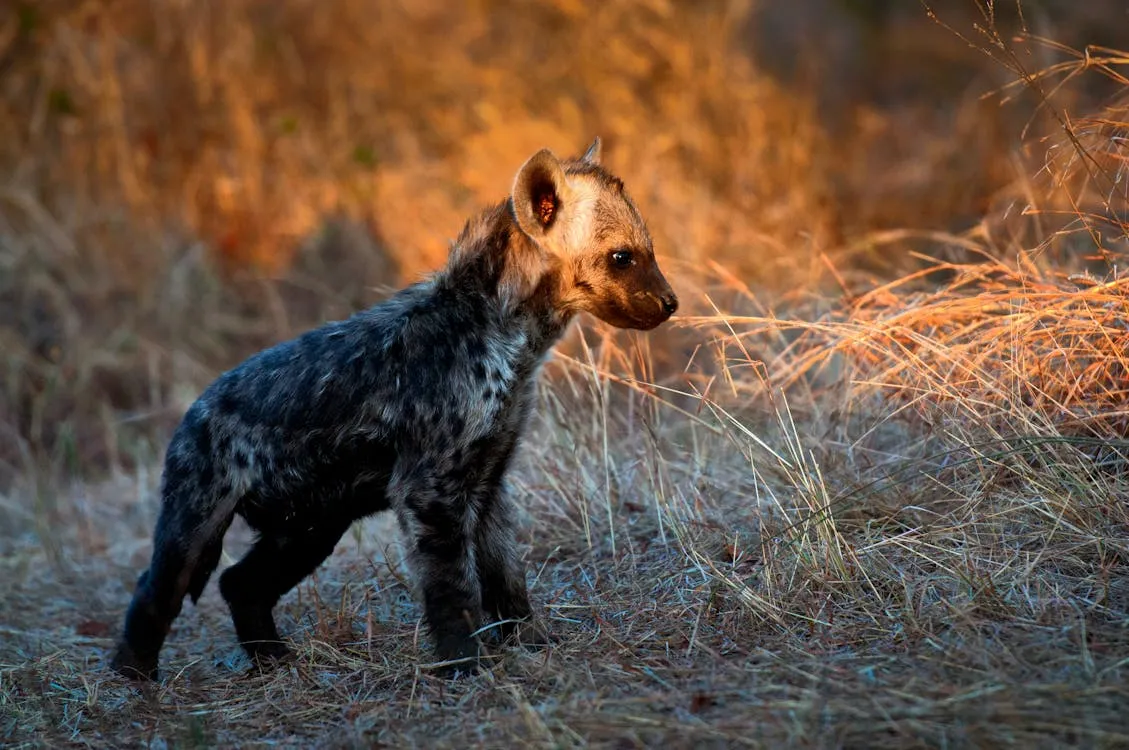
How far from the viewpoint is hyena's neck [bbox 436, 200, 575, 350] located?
15.4ft

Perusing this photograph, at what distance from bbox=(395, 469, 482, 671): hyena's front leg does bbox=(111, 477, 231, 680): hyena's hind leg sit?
854mm

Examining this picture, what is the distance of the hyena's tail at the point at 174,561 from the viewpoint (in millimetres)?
4594

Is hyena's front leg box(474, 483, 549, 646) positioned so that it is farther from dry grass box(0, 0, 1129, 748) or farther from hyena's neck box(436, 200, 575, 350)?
hyena's neck box(436, 200, 575, 350)

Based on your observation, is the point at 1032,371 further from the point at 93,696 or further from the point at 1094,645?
the point at 93,696

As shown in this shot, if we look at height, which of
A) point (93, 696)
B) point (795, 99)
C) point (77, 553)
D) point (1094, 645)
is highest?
point (795, 99)

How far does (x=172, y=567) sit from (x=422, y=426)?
3.98ft

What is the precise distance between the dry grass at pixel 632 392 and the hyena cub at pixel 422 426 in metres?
0.32

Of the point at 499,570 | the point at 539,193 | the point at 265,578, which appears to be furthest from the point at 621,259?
the point at 265,578

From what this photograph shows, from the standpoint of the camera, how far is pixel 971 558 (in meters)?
4.12

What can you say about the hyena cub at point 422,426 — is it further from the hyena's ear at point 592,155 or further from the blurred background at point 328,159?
the blurred background at point 328,159

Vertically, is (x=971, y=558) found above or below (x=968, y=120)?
below

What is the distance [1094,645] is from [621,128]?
26.5ft

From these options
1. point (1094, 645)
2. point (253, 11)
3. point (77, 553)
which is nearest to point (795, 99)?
point (253, 11)

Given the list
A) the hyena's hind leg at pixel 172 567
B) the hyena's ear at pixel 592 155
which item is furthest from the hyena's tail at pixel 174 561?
the hyena's ear at pixel 592 155
